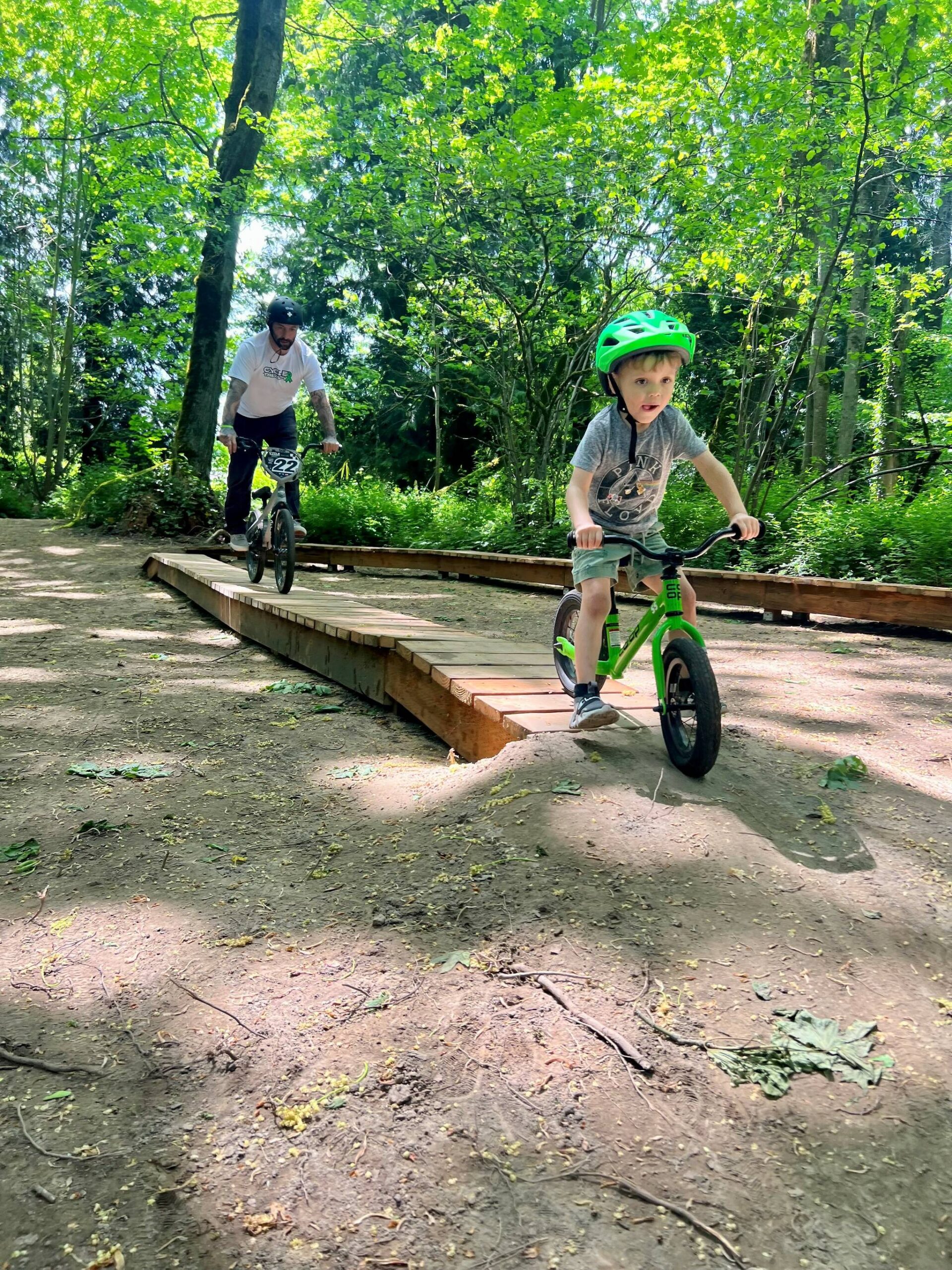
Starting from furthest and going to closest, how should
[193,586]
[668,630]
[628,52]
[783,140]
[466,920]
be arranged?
[628,52] < [783,140] < [193,586] < [668,630] < [466,920]

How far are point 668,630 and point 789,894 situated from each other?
121 centimetres

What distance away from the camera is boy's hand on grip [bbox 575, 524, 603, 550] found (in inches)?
114

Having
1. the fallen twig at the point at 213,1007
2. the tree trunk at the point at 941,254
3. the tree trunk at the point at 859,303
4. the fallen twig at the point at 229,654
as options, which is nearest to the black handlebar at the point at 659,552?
the fallen twig at the point at 213,1007

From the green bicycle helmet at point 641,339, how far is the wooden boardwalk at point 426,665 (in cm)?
139

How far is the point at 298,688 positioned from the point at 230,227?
1142 cm

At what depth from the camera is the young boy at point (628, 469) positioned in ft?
10.5

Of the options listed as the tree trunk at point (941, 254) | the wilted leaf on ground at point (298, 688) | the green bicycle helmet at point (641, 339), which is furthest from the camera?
the tree trunk at point (941, 254)

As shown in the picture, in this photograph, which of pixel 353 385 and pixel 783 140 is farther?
pixel 353 385

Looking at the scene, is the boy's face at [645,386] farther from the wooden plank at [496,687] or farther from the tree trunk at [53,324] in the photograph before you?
the tree trunk at [53,324]

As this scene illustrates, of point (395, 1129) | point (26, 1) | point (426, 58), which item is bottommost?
point (395, 1129)

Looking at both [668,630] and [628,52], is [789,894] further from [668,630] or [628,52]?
[628,52]

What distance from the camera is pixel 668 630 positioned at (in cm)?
330

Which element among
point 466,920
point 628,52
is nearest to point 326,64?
point 628,52

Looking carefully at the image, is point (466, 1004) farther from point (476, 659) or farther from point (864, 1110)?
point (476, 659)
